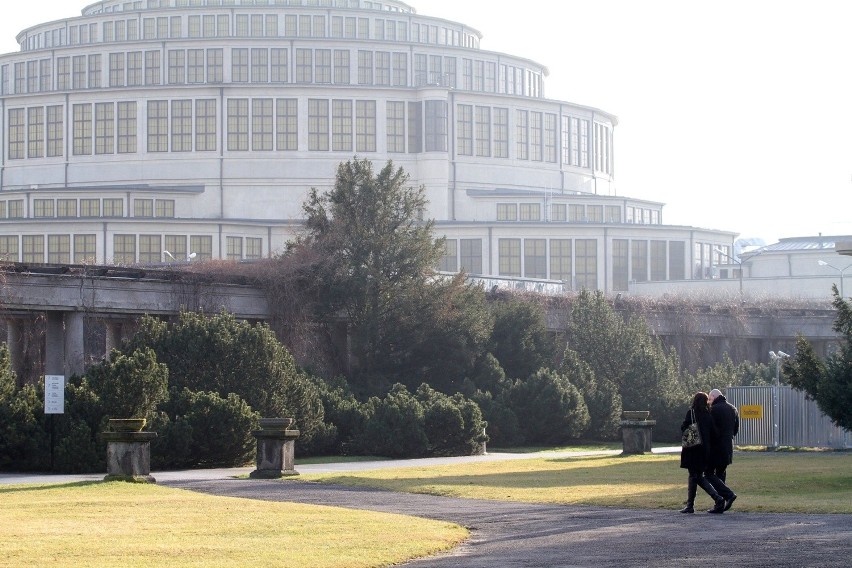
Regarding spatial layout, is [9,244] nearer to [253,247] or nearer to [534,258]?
[253,247]

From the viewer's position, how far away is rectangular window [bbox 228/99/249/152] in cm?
10369

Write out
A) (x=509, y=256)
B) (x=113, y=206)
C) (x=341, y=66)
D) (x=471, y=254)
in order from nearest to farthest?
(x=113, y=206) → (x=471, y=254) → (x=509, y=256) → (x=341, y=66)

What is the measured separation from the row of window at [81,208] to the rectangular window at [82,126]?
766 centimetres

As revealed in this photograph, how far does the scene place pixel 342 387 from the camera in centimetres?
4856

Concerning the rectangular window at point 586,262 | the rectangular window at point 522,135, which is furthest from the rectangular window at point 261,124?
the rectangular window at point 586,262

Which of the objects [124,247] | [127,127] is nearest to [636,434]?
[124,247]

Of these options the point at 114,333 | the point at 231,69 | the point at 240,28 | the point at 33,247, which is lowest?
the point at 114,333

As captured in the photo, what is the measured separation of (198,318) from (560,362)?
69.8ft

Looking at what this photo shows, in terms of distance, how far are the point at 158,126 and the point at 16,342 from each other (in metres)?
57.1

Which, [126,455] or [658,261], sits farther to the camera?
[658,261]

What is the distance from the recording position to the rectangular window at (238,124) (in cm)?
10369

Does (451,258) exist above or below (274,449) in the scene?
above

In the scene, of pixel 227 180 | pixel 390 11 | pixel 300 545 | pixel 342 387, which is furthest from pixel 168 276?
pixel 390 11

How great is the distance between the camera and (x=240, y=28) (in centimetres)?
11181
